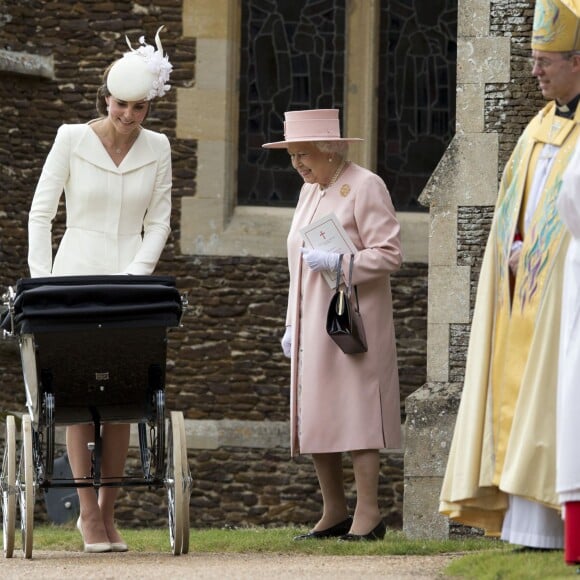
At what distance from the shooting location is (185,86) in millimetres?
13281

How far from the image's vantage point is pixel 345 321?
25.4 feet

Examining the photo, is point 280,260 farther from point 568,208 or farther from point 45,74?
point 568,208

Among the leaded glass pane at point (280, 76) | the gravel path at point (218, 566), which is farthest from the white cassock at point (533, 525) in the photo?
the leaded glass pane at point (280, 76)

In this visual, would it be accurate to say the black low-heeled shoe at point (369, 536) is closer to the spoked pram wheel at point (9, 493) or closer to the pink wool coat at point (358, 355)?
the pink wool coat at point (358, 355)

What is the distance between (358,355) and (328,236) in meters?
0.59

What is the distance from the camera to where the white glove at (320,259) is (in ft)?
25.7

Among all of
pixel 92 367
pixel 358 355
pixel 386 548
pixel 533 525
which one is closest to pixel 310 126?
pixel 358 355

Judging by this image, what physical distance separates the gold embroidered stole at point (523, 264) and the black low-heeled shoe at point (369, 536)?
1.53 metres

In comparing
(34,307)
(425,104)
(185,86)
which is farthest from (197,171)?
(34,307)

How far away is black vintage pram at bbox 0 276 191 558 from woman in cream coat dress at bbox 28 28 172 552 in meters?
0.27

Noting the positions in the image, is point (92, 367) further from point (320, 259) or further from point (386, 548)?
point (386, 548)

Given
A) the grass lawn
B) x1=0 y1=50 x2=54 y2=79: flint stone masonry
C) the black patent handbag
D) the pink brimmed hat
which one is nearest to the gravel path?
the grass lawn

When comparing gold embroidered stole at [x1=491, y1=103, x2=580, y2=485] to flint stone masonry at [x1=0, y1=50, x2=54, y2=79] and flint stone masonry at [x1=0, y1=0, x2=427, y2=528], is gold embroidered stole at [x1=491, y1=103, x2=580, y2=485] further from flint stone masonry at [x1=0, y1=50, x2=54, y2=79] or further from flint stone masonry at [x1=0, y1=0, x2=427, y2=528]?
flint stone masonry at [x1=0, y1=50, x2=54, y2=79]

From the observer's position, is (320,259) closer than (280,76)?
Yes
